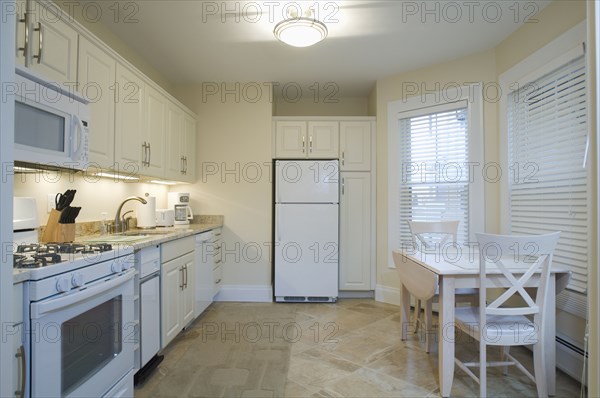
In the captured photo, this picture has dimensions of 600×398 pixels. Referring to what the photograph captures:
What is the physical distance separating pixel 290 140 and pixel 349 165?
745 mm

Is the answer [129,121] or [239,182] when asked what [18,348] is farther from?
[239,182]

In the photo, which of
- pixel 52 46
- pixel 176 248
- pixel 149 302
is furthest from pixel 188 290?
pixel 52 46

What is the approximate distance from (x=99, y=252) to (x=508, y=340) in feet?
7.19

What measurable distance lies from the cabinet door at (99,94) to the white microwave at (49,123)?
0.81ft

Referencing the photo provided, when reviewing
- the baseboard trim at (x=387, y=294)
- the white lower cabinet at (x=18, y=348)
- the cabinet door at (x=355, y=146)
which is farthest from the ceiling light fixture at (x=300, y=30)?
the baseboard trim at (x=387, y=294)

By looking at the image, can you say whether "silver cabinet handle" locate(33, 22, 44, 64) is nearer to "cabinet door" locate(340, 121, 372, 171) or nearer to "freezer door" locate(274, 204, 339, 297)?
"freezer door" locate(274, 204, 339, 297)

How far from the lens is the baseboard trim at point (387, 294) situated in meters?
3.58

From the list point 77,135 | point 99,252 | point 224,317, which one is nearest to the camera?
point 99,252

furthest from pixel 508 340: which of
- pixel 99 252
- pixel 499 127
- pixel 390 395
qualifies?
pixel 99 252

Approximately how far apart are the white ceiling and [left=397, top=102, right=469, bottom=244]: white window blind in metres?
0.58

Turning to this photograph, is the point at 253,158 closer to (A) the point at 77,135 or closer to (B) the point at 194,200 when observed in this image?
(B) the point at 194,200

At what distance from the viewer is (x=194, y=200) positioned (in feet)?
12.5

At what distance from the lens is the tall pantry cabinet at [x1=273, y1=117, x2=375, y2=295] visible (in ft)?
12.4

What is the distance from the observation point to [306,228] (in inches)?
A: 143
